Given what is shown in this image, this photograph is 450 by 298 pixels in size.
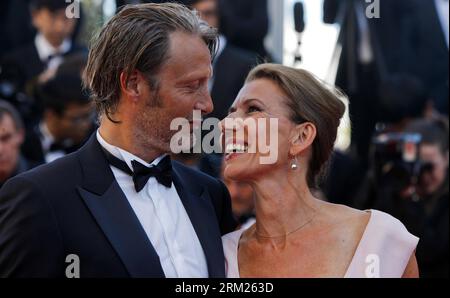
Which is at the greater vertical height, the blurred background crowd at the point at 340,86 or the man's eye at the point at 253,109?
the man's eye at the point at 253,109

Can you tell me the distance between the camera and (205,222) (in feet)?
8.52

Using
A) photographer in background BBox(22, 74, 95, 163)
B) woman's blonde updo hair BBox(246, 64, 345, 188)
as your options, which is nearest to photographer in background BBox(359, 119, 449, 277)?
woman's blonde updo hair BBox(246, 64, 345, 188)

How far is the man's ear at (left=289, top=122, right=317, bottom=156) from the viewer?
2744 mm

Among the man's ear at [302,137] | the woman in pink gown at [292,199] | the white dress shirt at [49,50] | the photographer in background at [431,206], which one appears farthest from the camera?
the white dress shirt at [49,50]

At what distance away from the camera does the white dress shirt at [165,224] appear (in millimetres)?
2420

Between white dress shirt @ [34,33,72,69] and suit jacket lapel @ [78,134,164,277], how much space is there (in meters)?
2.59

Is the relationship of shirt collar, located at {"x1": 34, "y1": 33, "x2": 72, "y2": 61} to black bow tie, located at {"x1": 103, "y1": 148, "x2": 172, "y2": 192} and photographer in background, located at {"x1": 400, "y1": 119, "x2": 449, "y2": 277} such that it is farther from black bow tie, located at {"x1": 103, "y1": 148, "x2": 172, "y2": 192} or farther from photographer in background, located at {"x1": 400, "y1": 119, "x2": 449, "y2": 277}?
black bow tie, located at {"x1": 103, "y1": 148, "x2": 172, "y2": 192}

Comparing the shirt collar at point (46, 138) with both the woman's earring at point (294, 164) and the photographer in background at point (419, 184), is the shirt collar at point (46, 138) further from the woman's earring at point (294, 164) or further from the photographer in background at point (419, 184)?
the woman's earring at point (294, 164)

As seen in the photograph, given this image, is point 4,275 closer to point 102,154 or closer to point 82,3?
point 102,154

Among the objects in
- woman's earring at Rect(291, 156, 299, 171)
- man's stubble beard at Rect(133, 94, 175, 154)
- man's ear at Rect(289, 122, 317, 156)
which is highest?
man's stubble beard at Rect(133, 94, 175, 154)

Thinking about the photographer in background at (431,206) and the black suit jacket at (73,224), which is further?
the photographer in background at (431,206)

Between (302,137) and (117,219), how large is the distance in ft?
2.26

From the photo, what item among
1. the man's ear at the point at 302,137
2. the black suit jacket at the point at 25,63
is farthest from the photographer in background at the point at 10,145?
the man's ear at the point at 302,137
